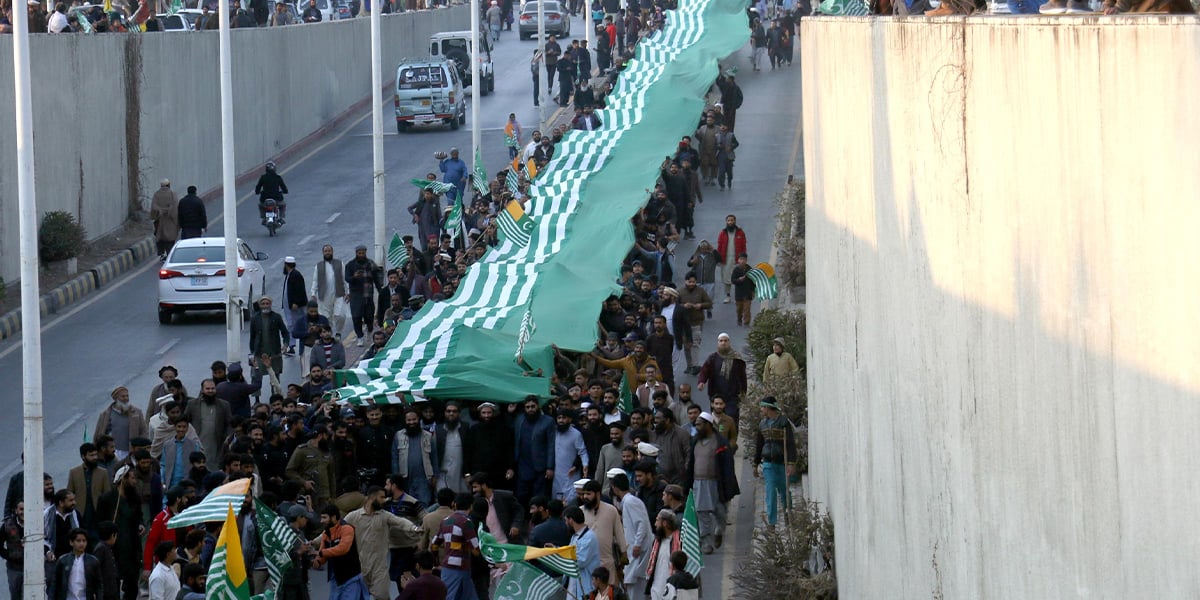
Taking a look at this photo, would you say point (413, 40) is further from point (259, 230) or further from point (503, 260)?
point (503, 260)

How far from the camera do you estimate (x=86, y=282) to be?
28.1 m

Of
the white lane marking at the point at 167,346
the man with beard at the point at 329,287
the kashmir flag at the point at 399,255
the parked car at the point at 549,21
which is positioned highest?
the parked car at the point at 549,21

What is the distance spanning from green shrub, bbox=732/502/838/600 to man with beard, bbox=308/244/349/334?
952 cm

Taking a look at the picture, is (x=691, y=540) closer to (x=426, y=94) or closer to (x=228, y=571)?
(x=228, y=571)

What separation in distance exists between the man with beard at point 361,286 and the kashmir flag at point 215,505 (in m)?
10.2

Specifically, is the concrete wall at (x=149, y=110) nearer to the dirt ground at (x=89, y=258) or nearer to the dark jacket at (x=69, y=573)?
the dirt ground at (x=89, y=258)

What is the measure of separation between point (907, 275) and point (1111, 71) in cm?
381

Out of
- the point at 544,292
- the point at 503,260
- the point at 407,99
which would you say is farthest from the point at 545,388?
the point at 407,99

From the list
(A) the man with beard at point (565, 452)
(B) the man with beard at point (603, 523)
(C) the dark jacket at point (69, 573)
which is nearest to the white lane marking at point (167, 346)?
(A) the man with beard at point (565, 452)

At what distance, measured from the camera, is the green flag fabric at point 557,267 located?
17.0 meters

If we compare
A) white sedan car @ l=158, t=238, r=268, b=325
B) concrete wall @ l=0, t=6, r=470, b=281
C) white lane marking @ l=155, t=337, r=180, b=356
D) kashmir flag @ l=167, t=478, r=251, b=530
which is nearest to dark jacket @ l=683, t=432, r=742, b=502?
kashmir flag @ l=167, t=478, r=251, b=530

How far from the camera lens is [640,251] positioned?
2417cm

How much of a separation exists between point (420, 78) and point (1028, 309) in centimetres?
3802

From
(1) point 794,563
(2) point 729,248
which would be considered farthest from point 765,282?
(1) point 794,563
